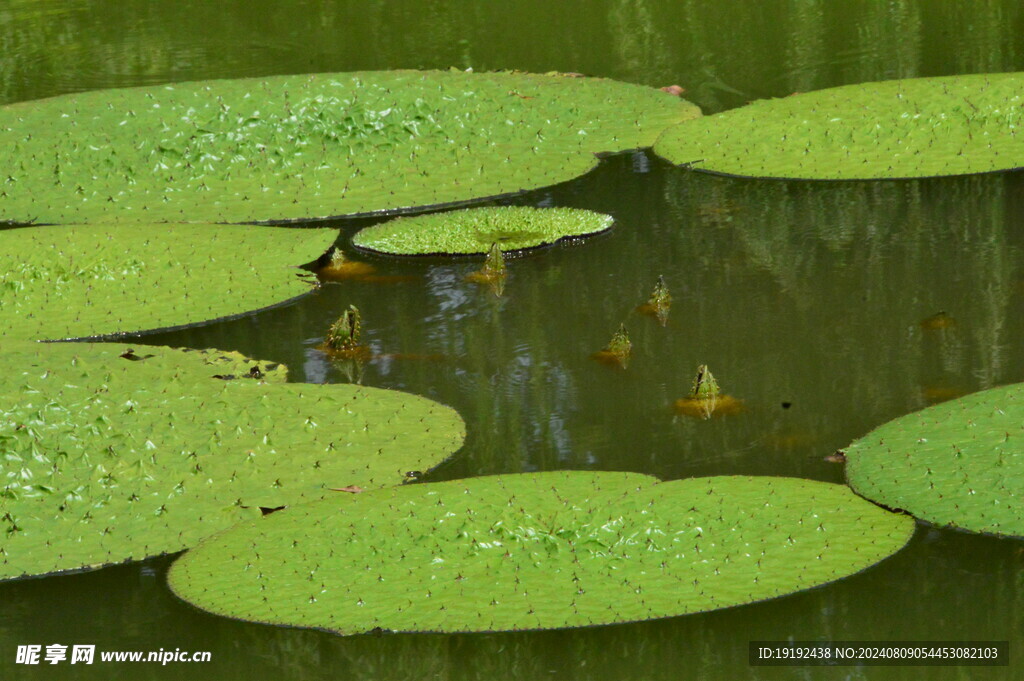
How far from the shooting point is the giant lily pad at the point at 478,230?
9.79 meters

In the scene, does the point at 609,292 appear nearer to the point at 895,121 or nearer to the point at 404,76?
the point at 895,121

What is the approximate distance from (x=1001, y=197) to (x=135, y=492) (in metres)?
Result: 6.45

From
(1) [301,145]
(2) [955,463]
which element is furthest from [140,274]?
(2) [955,463]

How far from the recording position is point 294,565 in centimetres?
555

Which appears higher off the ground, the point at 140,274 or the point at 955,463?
the point at 140,274

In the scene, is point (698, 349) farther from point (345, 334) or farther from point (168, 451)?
point (168, 451)

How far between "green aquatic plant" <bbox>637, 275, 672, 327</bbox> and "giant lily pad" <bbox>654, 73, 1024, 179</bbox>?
2.70 m

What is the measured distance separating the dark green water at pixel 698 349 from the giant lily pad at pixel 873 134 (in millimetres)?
242

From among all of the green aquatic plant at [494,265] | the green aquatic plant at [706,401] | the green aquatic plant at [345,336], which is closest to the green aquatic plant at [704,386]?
the green aquatic plant at [706,401]

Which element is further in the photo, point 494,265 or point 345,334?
point 494,265

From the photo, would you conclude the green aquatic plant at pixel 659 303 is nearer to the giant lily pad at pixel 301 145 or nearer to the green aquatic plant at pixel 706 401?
the green aquatic plant at pixel 706 401

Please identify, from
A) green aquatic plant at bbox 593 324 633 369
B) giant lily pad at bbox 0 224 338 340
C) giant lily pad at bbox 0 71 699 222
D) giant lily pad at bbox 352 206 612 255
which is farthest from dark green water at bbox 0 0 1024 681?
giant lily pad at bbox 0 71 699 222

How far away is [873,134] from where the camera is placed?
11328 millimetres

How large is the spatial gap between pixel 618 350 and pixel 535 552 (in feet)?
7.97
